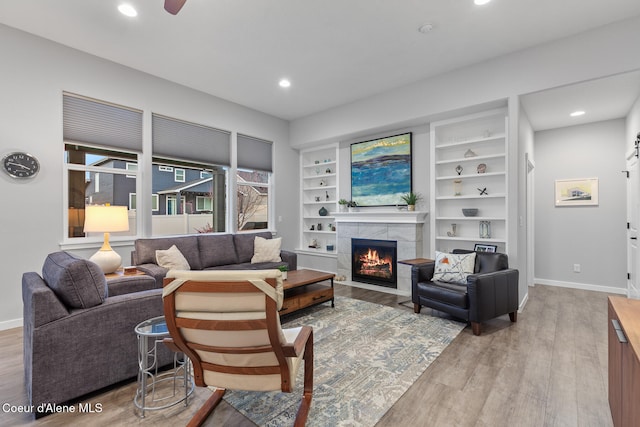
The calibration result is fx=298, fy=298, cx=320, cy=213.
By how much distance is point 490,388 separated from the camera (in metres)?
2.14

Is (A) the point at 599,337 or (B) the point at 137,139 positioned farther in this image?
(B) the point at 137,139

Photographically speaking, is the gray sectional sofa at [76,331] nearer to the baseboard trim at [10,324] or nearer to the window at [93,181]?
the baseboard trim at [10,324]

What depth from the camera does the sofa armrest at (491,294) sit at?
10.1ft

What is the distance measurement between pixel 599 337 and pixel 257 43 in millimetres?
4836

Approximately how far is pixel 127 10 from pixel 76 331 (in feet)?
9.67

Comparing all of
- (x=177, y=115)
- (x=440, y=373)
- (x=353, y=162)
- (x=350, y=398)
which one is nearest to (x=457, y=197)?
(x=353, y=162)

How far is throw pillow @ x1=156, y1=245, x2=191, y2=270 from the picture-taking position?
3.86m

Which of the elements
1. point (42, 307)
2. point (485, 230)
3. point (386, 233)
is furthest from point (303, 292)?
point (485, 230)

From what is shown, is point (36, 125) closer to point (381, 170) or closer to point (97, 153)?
point (97, 153)

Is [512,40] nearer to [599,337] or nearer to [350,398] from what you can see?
[599,337]

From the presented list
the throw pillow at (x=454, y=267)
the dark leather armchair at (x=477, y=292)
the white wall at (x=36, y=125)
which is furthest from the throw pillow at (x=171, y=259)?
the throw pillow at (x=454, y=267)

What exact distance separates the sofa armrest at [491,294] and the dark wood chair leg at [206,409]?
2.52 m

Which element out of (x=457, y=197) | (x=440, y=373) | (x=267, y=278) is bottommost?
(x=440, y=373)

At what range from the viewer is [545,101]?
12.7ft
